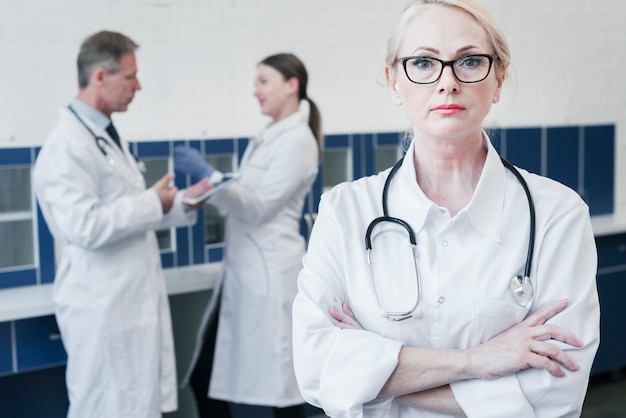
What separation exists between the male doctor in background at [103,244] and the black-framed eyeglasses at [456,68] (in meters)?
1.44

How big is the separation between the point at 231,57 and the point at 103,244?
59.3 inches

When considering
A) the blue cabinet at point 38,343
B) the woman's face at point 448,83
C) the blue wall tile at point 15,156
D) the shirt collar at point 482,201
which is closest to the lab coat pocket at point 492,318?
the shirt collar at point 482,201

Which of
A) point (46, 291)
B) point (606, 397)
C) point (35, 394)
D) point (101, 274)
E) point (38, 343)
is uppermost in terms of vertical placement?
point (101, 274)

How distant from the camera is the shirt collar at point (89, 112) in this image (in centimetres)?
273

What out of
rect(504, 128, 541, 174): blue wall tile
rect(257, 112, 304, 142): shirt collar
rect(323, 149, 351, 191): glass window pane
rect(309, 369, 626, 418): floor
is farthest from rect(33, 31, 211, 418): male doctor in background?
rect(504, 128, 541, 174): blue wall tile

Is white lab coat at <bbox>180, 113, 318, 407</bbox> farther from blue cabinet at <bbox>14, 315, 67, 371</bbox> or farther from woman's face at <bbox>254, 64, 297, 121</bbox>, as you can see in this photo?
blue cabinet at <bbox>14, 315, 67, 371</bbox>

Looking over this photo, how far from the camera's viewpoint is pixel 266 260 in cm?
314

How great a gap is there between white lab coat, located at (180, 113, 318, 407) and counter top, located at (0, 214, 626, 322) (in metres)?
0.12

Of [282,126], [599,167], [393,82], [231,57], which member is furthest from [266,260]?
[599,167]

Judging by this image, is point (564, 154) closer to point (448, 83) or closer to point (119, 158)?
point (119, 158)

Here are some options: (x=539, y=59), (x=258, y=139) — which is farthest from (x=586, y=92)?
(x=258, y=139)

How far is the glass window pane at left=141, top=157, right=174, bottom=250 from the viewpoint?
11.2ft

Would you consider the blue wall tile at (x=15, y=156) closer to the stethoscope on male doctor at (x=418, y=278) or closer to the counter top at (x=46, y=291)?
the counter top at (x=46, y=291)

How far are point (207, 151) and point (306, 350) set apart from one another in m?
2.17
